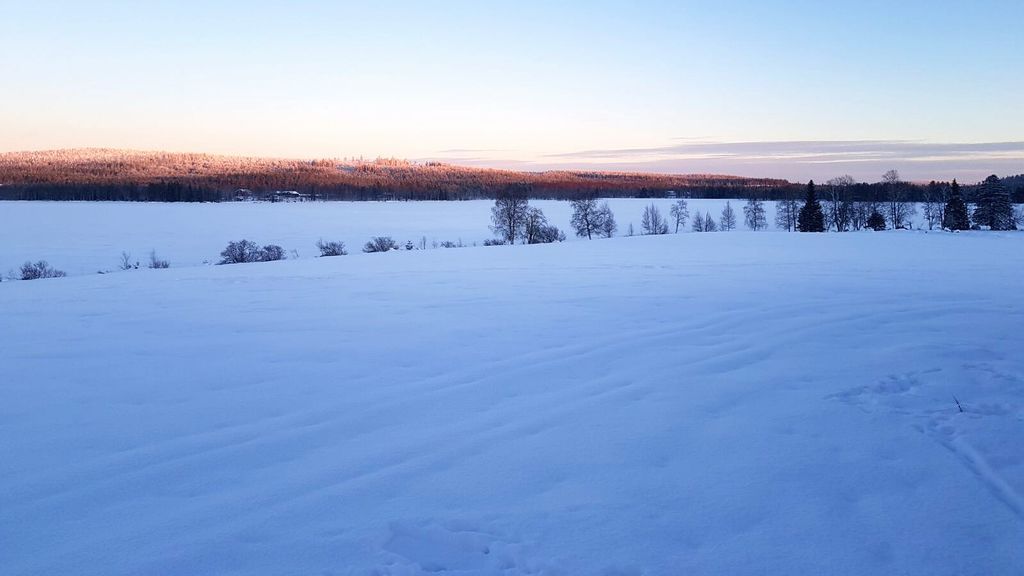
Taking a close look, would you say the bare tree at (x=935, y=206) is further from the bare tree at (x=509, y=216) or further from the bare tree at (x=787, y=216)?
the bare tree at (x=509, y=216)

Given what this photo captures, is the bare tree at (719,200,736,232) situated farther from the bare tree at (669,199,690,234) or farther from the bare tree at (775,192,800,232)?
the bare tree at (775,192,800,232)

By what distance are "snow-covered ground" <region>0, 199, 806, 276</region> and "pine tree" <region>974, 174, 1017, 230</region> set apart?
34.0 m

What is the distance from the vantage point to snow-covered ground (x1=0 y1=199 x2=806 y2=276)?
39906 mm

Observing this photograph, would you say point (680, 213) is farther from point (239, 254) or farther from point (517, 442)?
point (517, 442)

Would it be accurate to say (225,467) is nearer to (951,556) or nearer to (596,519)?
(596,519)

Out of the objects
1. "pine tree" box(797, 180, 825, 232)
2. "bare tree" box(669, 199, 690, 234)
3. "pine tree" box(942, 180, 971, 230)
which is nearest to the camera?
"pine tree" box(942, 180, 971, 230)

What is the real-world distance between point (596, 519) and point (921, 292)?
12.0 m

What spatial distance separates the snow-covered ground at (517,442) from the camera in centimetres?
325

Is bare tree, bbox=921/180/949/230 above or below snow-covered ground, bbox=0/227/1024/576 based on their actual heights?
above

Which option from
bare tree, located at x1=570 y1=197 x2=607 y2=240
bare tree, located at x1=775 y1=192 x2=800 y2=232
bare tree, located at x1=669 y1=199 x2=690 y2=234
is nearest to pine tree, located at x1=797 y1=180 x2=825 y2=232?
bare tree, located at x1=570 y1=197 x2=607 y2=240

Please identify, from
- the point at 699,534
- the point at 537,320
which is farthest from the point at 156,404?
the point at 537,320

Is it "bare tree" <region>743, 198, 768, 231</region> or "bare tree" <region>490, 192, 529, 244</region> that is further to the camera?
"bare tree" <region>743, 198, 768, 231</region>

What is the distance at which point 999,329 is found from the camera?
27.4 ft

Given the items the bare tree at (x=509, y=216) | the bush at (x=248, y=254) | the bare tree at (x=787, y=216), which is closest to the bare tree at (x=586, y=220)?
the bare tree at (x=509, y=216)
